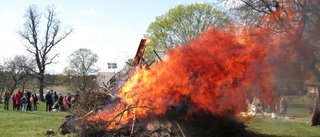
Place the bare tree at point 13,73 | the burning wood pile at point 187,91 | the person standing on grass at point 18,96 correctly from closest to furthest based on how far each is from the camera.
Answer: the burning wood pile at point 187,91 → the person standing on grass at point 18,96 → the bare tree at point 13,73

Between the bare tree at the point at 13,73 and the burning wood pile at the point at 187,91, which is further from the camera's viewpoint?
the bare tree at the point at 13,73

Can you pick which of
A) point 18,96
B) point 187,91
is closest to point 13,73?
point 18,96

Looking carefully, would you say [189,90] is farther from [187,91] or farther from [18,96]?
[18,96]

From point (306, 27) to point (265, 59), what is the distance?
4.64 meters

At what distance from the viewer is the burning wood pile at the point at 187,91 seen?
10.9 m

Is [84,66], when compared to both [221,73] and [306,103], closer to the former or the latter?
[306,103]

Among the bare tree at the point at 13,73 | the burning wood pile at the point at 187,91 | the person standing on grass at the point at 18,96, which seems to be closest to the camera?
the burning wood pile at the point at 187,91

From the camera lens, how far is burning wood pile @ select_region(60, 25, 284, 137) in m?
10.9

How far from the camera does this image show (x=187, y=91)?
11070 mm

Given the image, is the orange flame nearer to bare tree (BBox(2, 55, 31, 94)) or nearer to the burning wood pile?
the burning wood pile

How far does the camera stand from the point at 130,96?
11.3m

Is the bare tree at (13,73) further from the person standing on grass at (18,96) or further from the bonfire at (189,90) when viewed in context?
the bonfire at (189,90)

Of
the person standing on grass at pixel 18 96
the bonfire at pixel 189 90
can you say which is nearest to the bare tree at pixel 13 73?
the person standing on grass at pixel 18 96

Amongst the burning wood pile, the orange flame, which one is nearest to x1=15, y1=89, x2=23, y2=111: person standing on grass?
the burning wood pile
